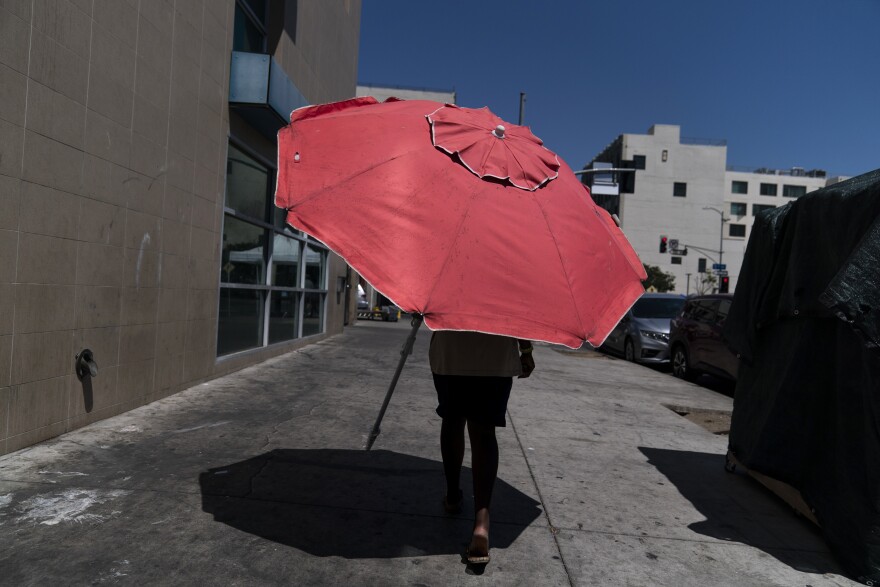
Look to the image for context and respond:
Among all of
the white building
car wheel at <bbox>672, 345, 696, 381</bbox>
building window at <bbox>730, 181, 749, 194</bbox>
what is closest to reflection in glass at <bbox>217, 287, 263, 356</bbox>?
car wheel at <bbox>672, 345, 696, 381</bbox>

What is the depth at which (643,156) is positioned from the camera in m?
74.3

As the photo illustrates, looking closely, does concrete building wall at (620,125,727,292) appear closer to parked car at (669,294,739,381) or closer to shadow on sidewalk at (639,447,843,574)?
parked car at (669,294,739,381)

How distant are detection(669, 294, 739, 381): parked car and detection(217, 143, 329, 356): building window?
22.8ft

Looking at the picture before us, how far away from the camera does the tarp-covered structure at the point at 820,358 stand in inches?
122

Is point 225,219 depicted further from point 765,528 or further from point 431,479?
point 765,528

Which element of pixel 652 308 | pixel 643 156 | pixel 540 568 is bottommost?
pixel 540 568

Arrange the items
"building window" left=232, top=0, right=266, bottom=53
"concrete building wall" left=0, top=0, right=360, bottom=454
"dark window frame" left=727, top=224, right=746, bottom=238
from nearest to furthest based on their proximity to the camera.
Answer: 1. "concrete building wall" left=0, top=0, right=360, bottom=454
2. "building window" left=232, top=0, right=266, bottom=53
3. "dark window frame" left=727, top=224, right=746, bottom=238

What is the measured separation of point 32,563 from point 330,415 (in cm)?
336

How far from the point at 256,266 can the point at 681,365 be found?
7692mm

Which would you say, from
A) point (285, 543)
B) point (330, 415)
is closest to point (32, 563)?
point (285, 543)

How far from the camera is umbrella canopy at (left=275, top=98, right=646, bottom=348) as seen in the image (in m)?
2.55

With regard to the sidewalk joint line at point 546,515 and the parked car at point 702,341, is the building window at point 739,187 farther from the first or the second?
the sidewalk joint line at point 546,515

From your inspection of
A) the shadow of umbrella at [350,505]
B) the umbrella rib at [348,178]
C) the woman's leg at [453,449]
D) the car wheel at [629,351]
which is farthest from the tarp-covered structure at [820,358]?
the car wheel at [629,351]

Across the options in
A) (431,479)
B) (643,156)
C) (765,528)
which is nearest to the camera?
(765,528)
